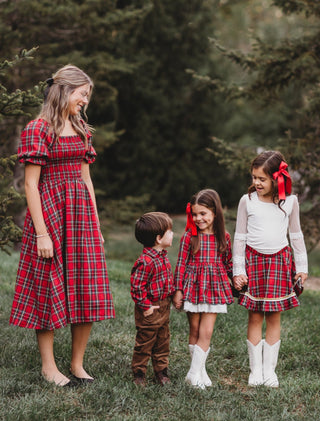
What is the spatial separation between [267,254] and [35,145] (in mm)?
1776

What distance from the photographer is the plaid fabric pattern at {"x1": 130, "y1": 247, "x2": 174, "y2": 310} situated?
3.44m

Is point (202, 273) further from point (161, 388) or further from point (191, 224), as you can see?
point (161, 388)

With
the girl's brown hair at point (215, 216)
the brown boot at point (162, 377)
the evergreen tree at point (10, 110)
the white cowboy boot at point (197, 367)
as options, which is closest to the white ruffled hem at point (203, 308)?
the white cowboy boot at point (197, 367)

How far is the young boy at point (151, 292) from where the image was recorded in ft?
11.3

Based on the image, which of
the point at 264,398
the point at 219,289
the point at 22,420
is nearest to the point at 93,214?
the point at 219,289

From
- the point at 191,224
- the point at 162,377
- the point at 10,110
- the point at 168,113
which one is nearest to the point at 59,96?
the point at 10,110

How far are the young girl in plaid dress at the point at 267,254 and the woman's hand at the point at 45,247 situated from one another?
4.30 feet

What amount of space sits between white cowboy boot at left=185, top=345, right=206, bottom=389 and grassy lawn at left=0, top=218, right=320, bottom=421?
0.31 ft

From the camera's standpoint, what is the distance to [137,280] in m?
3.43

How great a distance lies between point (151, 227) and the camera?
3.50 metres

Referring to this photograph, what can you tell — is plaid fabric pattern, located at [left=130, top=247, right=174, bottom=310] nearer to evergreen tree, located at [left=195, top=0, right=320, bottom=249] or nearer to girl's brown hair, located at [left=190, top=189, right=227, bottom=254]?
girl's brown hair, located at [left=190, top=189, right=227, bottom=254]

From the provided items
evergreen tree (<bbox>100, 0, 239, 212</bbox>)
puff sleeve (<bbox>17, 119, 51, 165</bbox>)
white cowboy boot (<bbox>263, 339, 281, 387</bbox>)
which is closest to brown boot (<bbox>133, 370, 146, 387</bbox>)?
white cowboy boot (<bbox>263, 339, 281, 387</bbox>)

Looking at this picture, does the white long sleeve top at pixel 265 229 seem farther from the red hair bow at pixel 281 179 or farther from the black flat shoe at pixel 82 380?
the black flat shoe at pixel 82 380

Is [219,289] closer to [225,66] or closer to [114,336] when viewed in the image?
[114,336]
